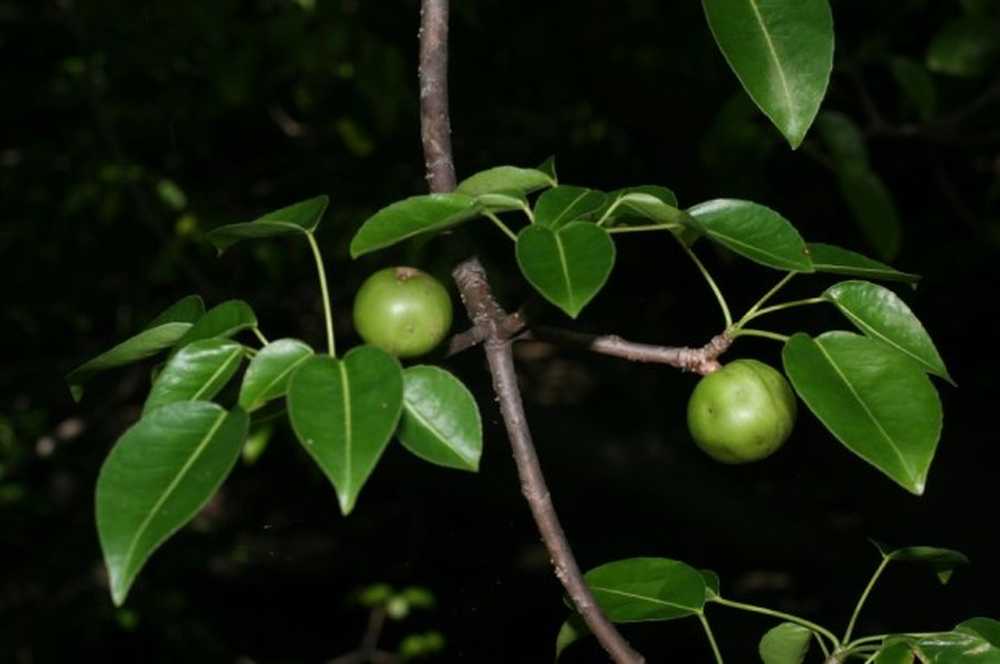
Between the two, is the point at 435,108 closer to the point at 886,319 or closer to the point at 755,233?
the point at 755,233

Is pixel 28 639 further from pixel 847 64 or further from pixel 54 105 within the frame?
pixel 847 64

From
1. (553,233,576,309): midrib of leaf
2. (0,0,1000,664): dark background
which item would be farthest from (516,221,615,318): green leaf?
(0,0,1000,664): dark background

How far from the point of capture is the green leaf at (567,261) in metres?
1.17

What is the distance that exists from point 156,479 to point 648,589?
0.68 m

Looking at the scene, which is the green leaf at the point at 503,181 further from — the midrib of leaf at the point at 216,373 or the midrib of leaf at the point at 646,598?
the midrib of leaf at the point at 646,598

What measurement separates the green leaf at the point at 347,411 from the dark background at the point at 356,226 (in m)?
1.86

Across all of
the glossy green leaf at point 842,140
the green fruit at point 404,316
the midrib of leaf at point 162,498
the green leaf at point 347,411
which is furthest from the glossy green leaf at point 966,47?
the midrib of leaf at point 162,498

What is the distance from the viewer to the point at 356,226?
3.79 m

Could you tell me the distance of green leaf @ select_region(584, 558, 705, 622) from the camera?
1554mm

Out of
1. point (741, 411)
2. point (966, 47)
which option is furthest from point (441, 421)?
point (966, 47)

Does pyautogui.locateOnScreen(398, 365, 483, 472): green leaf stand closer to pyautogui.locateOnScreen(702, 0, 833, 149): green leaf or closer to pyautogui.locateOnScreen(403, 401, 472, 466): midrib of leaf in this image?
pyautogui.locateOnScreen(403, 401, 472, 466): midrib of leaf

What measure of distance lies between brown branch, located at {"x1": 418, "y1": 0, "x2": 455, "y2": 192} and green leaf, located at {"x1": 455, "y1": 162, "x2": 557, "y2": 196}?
5cm

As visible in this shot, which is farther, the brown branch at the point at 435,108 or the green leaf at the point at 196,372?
the brown branch at the point at 435,108

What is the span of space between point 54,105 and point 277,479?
8.54 ft
